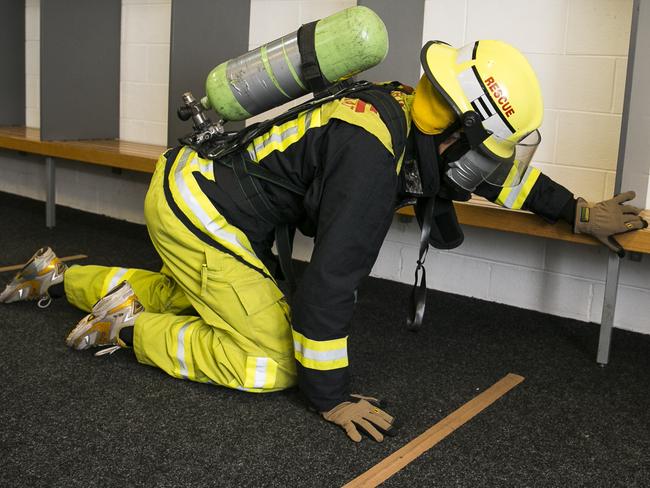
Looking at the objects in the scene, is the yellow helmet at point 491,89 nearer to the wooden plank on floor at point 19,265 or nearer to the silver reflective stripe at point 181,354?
the silver reflective stripe at point 181,354

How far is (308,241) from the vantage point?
3.78 m

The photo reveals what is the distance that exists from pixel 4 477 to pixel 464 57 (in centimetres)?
145

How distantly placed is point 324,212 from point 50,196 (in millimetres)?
2892

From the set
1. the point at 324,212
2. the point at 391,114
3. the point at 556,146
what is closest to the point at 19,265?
the point at 324,212

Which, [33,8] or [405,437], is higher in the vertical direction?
[33,8]

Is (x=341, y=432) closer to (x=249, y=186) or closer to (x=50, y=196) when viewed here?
(x=249, y=186)

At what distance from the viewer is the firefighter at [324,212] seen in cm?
185

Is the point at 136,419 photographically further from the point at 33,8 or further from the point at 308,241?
the point at 33,8

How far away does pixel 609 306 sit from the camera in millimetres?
2475

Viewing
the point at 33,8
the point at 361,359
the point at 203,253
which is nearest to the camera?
the point at 203,253

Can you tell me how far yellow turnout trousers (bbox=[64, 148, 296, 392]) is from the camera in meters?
2.11

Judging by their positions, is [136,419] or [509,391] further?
[509,391]

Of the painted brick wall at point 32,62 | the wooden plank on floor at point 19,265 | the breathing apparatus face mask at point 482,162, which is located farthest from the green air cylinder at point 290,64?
the painted brick wall at point 32,62

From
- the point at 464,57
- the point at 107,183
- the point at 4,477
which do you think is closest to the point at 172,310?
the point at 4,477
